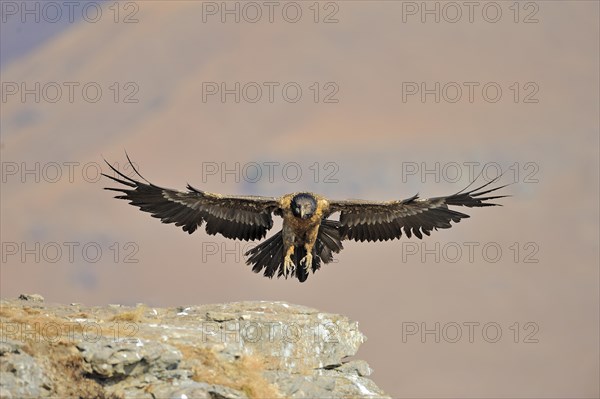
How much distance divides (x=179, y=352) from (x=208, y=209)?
5440 mm

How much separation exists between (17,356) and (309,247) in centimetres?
689

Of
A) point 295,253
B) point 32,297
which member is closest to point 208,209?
point 295,253

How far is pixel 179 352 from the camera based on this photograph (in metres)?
14.2

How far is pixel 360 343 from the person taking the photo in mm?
17234

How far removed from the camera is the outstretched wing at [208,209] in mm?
18734

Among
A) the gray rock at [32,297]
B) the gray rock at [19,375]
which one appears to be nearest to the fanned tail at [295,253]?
the gray rock at [32,297]

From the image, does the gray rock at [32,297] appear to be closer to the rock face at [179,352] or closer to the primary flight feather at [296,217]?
the rock face at [179,352]

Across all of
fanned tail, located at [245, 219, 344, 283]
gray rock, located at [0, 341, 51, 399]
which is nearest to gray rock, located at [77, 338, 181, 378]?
gray rock, located at [0, 341, 51, 399]

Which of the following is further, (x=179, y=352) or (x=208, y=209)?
(x=208, y=209)

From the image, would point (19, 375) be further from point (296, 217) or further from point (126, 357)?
point (296, 217)

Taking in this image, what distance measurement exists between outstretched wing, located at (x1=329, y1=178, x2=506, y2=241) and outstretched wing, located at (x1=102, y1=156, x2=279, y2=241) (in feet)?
5.31

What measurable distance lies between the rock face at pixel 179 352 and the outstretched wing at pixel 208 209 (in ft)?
7.58

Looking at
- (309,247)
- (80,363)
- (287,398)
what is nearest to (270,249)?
(309,247)

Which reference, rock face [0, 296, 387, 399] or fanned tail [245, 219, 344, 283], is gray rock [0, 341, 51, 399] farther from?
fanned tail [245, 219, 344, 283]
